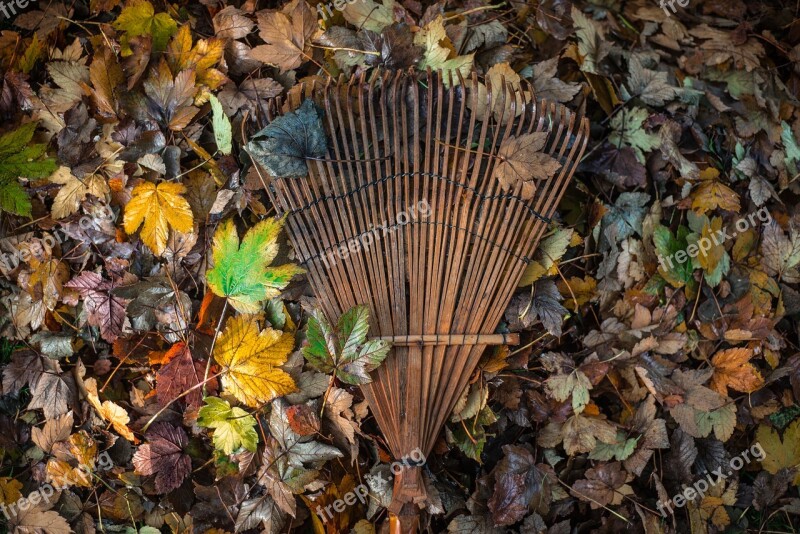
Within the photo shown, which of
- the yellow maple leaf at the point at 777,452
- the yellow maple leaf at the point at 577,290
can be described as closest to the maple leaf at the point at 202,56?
the yellow maple leaf at the point at 577,290

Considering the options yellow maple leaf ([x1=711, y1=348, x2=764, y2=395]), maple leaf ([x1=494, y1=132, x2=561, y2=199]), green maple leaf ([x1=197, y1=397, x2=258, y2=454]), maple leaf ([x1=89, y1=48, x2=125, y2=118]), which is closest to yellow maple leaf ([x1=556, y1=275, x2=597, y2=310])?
maple leaf ([x1=494, y1=132, x2=561, y2=199])

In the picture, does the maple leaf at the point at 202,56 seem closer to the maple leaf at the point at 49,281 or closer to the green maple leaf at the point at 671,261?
the maple leaf at the point at 49,281

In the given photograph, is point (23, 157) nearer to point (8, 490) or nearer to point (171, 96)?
point (171, 96)

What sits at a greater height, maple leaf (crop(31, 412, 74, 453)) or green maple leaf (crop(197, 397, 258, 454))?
green maple leaf (crop(197, 397, 258, 454))

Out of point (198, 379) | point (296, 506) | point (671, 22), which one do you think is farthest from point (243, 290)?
point (671, 22)

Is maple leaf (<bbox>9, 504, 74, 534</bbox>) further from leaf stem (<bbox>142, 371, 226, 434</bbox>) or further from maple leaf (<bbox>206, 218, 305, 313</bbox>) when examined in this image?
maple leaf (<bbox>206, 218, 305, 313</bbox>)

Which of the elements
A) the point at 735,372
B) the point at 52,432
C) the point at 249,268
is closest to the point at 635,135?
the point at 735,372
